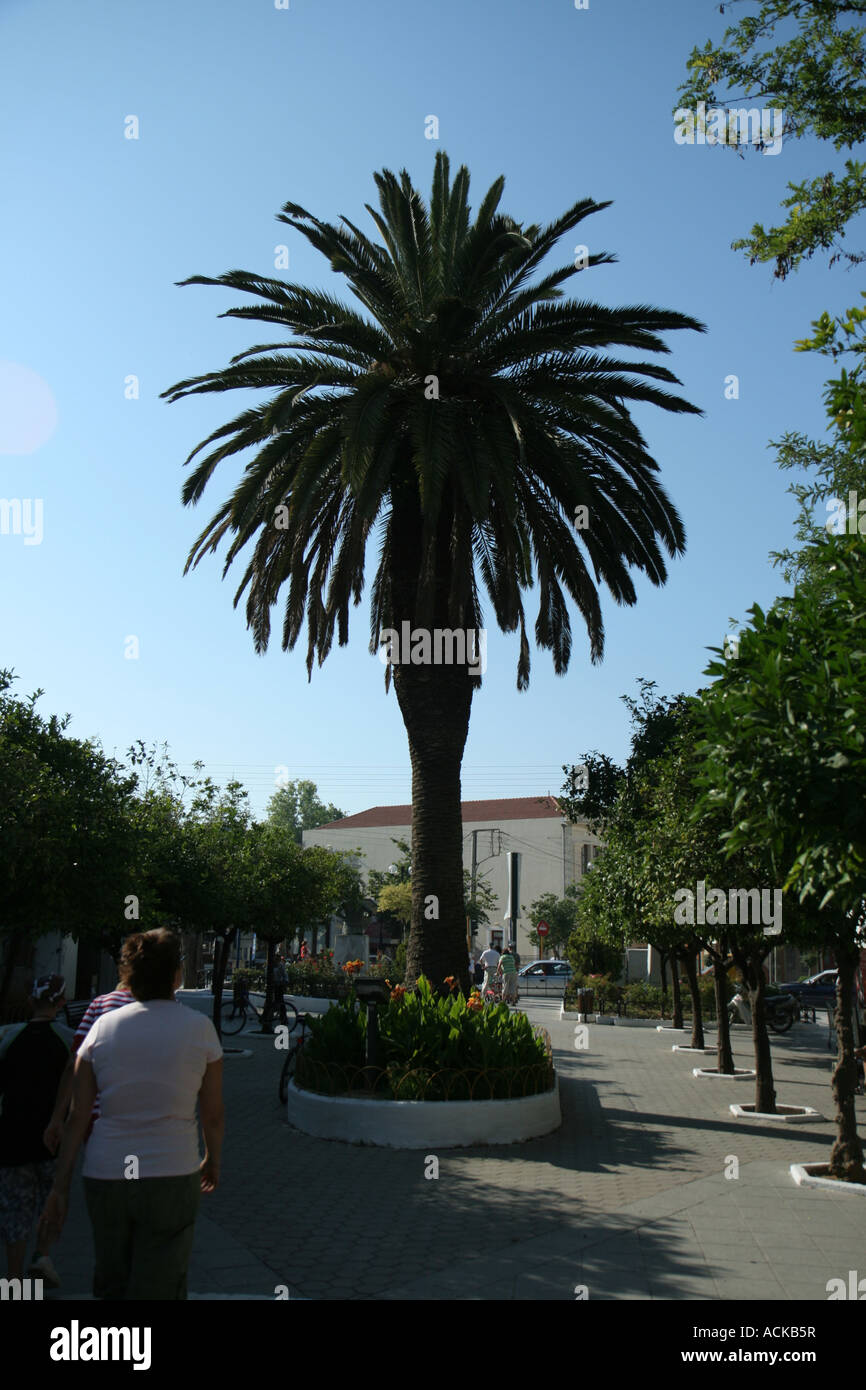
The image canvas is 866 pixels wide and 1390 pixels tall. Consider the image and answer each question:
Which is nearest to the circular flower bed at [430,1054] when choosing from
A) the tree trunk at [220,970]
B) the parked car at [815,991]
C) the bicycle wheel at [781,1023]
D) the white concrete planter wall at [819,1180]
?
the white concrete planter wall at [819,1180]

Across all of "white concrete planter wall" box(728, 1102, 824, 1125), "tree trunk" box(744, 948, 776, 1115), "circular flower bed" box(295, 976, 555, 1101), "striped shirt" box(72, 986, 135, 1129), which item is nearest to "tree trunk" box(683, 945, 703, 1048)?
"white concrete planter wall" box(728, 1102, 824, 1125)

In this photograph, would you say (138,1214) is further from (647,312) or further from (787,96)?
(647,312)

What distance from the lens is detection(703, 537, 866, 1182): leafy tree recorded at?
6.09 metres

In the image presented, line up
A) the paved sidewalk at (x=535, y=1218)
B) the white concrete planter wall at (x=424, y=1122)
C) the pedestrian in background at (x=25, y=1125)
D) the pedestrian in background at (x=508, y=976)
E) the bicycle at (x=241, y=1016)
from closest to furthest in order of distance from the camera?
the pedestrian in background at (x=25, y=1125) < the paved sidewalk at (x=535, y=1218) < the white concrete planter wall at (x=424, y=1122) < the bicycle at (x=241, y=1016) < the pedestrian in background at (x=508, y=976)

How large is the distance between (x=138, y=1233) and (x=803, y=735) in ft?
14.4

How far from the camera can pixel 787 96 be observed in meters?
11.9

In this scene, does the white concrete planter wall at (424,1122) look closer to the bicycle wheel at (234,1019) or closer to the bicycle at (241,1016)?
the bicycle at (241,1016)

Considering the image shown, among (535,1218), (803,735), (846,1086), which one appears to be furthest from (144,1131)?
(846,1086)

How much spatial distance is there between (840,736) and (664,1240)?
13.1 ft

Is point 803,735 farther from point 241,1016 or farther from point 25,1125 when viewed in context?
point 241,1016

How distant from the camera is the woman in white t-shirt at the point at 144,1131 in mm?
3854

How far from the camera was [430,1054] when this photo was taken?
11.7 metres

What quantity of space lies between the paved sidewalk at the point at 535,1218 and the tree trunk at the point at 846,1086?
1.53 feet
